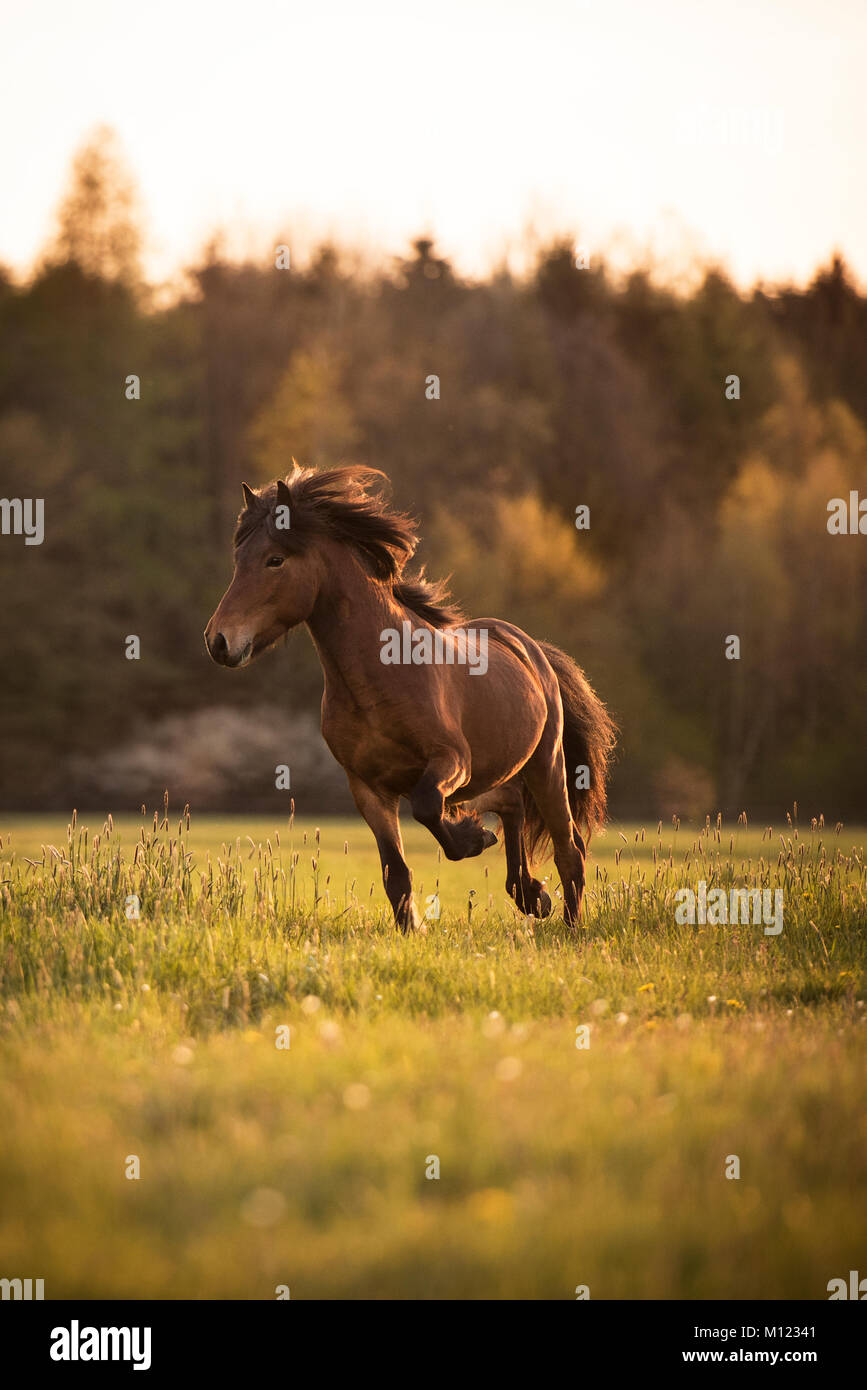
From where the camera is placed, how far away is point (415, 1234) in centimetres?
350

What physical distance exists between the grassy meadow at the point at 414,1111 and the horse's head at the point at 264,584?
173 centimetres

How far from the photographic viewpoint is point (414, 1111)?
448 centimetres

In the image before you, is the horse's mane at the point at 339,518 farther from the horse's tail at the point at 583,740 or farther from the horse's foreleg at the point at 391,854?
the horse's tail at the point at 583,740

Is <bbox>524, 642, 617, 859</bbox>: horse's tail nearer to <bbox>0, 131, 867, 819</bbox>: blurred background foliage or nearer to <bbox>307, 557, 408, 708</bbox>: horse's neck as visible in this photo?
<bbox>307, 557, 408, 708</bbox>: horse's neck

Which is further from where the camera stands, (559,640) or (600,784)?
(559,640)

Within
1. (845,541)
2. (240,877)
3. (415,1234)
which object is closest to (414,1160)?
(415,1234)

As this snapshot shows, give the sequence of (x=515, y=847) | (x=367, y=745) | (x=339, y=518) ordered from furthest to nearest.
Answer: (x=515, y=847) → (x=339, y=518) → (x=367, y=745)

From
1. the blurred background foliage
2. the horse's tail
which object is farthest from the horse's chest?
the blurred background foliage

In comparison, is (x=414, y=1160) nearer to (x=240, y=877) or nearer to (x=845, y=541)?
(x=240, y=877)

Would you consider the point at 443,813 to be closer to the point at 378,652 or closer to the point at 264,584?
the point at 378,652

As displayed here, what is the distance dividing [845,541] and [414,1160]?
39.3 metres

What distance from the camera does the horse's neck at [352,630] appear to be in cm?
822

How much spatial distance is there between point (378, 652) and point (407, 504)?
33.2 m

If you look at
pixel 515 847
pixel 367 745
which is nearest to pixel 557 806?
pixel 515 847
